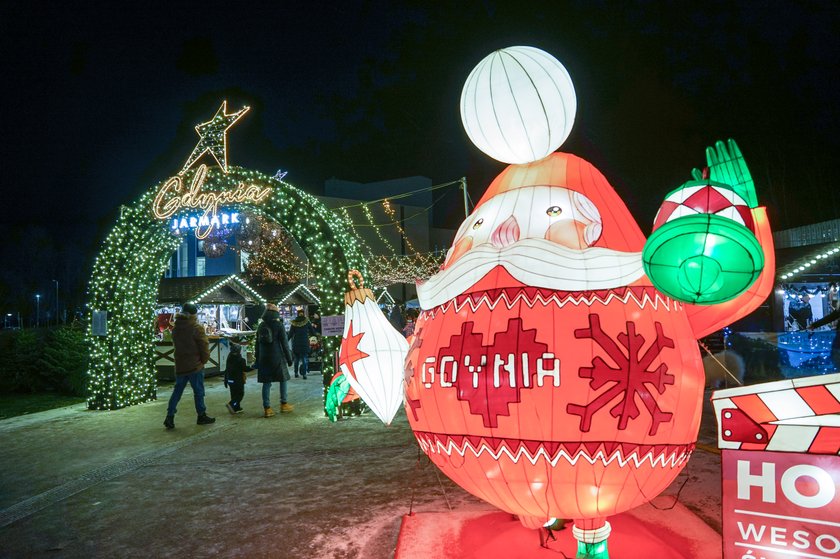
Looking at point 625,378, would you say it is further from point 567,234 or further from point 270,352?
point 270,352

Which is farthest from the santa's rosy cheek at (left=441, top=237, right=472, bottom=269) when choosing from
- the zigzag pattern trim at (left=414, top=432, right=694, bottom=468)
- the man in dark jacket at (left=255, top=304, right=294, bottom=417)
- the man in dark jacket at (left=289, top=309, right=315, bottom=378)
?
the man in dark jacket at (left=289, top=309, right=315, bottom=378)

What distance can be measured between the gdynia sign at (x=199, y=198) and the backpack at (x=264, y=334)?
2062 mm

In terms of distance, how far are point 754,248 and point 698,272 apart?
0.22m

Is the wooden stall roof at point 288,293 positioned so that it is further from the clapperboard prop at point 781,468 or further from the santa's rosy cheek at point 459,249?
the clapperboard prop at point 781,468

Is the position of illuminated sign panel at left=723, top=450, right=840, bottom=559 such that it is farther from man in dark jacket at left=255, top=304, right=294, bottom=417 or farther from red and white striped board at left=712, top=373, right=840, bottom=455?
man in dark jacket at left=255, top=304, right=294, bottom=417

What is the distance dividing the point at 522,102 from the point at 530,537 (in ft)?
8.83

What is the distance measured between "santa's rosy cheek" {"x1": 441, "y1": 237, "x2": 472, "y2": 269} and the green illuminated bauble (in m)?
1.05

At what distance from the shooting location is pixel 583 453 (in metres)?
2.33

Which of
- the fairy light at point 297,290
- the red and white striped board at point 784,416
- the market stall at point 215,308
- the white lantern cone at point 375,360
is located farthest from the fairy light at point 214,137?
the fairy light at point 297,290

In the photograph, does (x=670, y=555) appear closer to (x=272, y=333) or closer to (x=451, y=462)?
(x=451, y=462)

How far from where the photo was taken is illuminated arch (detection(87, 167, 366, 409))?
8.47 m

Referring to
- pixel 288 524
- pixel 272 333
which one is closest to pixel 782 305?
pixel 272 333

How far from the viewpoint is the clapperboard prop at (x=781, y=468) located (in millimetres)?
1912

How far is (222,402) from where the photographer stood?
1009cm
